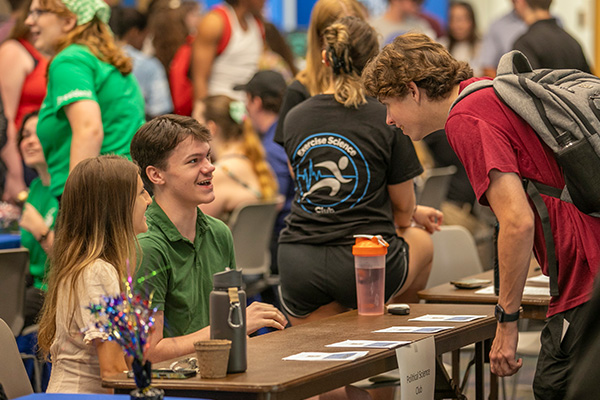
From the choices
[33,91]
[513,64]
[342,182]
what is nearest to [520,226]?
[513,64]

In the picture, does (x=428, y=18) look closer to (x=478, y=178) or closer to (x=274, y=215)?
(x=274, y=215)

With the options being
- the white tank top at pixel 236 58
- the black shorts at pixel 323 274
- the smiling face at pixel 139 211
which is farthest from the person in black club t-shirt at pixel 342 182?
the white tank top at pixel 236 58

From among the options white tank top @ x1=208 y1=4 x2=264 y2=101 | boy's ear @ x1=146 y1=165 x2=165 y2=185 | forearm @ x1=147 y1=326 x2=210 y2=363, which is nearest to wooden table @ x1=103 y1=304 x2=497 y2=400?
forearm @ x1=147 y1=326 x2=210 y2=363

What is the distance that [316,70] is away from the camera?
3.66m

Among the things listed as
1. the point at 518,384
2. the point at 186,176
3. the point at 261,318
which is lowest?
the point at 518,384

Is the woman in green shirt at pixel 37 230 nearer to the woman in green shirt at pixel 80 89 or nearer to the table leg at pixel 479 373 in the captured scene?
the woman in green shirt at pixel 80 89

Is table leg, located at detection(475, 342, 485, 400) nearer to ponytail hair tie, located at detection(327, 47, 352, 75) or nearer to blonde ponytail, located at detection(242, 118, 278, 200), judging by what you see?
ponytail hair tie, located at detection(327, 47, 352, 75)

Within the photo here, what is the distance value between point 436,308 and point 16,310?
1751 mm

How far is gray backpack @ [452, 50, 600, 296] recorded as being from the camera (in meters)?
2.34

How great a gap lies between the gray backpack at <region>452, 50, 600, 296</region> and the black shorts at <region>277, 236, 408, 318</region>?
1012 mm

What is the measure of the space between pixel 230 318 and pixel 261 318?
43 centimetres

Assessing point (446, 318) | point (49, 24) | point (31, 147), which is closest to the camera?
point (446, 318)

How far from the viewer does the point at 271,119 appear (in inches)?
220

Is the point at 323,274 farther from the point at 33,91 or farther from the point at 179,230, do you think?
the point at 33,91
